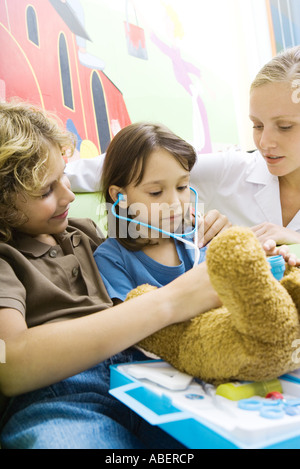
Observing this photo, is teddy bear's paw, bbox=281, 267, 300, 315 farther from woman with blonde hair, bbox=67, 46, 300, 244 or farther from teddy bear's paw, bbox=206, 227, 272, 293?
woman with blonde hair, bbox=67, 46, 300, 244

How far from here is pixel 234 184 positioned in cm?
121

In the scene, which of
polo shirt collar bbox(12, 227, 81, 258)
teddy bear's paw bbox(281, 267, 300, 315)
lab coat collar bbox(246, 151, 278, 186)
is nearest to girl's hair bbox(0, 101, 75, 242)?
polo shirt collar bbox(12, 227, 81, 258)

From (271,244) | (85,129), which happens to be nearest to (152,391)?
(271,244)

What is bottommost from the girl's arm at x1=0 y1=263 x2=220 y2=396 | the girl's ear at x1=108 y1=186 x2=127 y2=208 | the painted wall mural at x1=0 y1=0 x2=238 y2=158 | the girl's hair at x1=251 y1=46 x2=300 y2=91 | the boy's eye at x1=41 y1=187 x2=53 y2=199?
the girl's arm at x1=0 y1=263 x2=220 y2=396

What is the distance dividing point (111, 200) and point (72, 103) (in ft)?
1.80

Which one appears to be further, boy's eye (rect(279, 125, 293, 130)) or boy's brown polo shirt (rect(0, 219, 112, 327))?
boy's eye (rect(279, 125, 293, 130))

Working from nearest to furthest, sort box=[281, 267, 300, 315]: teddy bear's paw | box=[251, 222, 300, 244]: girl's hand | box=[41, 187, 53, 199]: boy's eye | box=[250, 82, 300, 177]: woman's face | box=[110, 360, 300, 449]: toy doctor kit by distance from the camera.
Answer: box=[110, 360, 300, 449]: toy doctor kit < box=[281, 267, 300, 315]: teddy bear's paw < box=[41, 187, 53, 199]: boy's eye < box=[251, 222, 300, 244]: girl's hand < box=[250, 82, 300, 177]: woman's face

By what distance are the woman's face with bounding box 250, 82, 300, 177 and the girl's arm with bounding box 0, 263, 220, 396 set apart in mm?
534

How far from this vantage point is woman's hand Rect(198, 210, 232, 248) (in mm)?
937

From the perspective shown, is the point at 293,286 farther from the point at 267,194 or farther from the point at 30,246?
the point at 267,194

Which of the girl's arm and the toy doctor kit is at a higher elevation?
the girl's arm

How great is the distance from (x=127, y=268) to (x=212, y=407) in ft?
1.33

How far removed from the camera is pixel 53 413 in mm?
582
